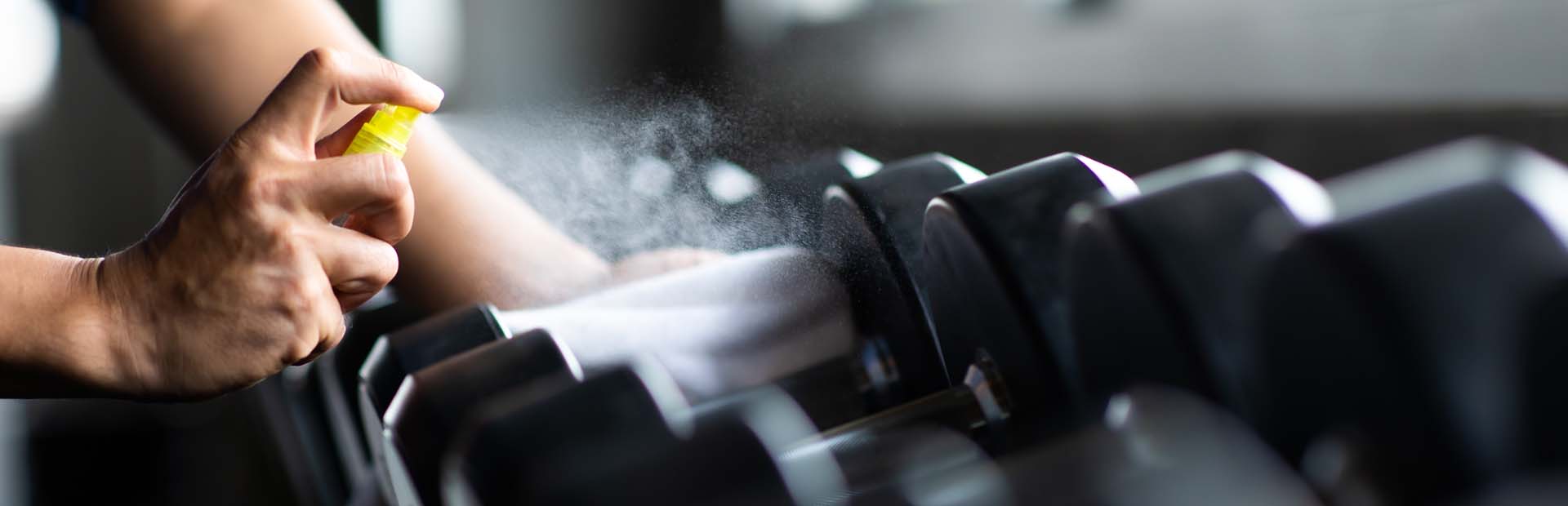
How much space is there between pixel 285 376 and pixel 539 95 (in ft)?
1.63

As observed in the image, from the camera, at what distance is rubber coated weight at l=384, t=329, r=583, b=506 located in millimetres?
304

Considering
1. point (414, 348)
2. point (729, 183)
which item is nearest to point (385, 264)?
point (414, 348)

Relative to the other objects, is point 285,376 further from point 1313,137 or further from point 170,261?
point 1313,137

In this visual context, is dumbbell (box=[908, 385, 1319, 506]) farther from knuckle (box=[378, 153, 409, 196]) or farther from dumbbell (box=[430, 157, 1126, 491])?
knuckle (box=[378, 153, 409, 196])

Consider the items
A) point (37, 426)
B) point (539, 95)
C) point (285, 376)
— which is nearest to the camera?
point (539, 95)

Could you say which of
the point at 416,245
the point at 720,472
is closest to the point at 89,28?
the point at 416,245

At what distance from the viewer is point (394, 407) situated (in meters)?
0.33

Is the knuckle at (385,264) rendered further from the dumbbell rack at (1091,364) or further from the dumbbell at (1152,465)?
the dumbbell at (1152,465)

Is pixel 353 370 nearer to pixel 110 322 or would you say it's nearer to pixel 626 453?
pixel 110 322

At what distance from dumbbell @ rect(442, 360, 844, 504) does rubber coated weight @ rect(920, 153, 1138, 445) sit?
53mm

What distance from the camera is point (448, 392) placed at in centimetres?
32

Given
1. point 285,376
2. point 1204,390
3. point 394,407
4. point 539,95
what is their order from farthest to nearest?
point 285,376
point 539,95
point 394,407
point 1204,390

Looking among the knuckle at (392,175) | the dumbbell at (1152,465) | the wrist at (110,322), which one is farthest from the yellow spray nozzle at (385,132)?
the dumbbell at (1152,465)

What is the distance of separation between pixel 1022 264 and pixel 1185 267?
47 millimetres
